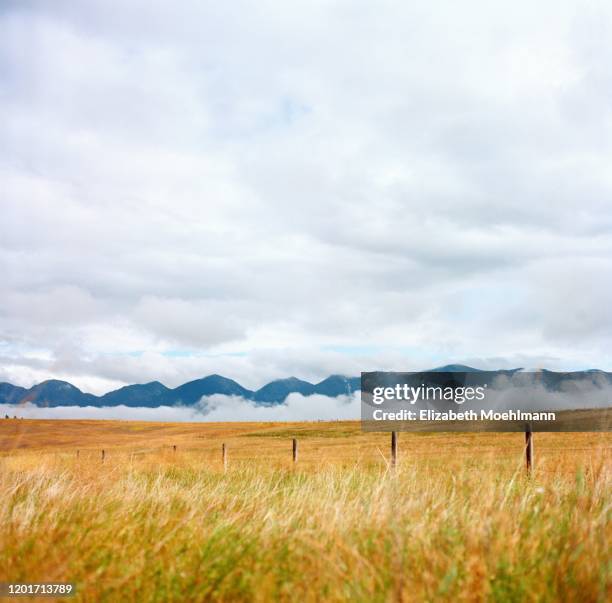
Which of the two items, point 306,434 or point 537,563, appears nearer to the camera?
point 537,563

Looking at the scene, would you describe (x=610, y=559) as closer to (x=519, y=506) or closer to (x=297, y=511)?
(x=519, y=506)

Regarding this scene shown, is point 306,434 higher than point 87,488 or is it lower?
lower

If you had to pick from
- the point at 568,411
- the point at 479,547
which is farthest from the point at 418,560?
the point at 568,411

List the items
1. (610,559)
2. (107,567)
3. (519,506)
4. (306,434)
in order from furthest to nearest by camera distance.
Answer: (306,434)
(519,506)
(107,567)
(610,559)

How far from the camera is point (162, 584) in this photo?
3.98 meters

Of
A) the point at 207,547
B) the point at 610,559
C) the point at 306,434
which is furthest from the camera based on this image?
the point at 306,434

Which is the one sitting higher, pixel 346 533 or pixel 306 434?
pixel 346 533

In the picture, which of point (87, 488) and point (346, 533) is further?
point (87, 488)

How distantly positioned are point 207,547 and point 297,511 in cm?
139

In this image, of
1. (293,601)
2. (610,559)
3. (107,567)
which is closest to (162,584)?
(107,567)

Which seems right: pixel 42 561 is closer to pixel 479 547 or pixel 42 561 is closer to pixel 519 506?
pixel 479 547

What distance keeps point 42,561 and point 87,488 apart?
11.4 feet

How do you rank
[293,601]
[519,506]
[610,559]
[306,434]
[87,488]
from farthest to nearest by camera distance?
[306,434] < [87,488] < [519,506] < [610,559] < [293,601]

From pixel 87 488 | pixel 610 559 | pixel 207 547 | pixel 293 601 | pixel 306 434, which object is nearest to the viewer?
pixel 293 601
